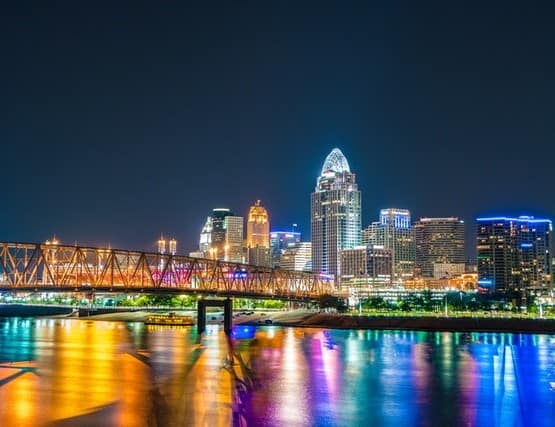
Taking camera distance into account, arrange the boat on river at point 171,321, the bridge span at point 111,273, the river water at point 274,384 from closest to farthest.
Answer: the river water at point 274,384
the bridge span at point 111,273
the boat on river at point 171,321

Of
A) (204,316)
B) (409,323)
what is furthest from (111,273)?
(409,323)

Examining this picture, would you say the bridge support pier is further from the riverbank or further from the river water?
the river water

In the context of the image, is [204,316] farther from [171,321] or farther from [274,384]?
[274,384]

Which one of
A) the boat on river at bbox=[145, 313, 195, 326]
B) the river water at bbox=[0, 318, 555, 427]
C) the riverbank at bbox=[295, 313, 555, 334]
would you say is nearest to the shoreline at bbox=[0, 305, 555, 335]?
the riverbank at bbox=[295, 313, 555, 334]

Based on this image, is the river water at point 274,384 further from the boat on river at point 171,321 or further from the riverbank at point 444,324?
the boat on river at point 171,321

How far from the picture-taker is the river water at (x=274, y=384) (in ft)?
125

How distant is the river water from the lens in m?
38.2

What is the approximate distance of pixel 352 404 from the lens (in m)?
42.3

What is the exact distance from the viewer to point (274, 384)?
4897 centimetres

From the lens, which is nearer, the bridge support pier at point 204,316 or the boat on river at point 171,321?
the bridge support pier at point 204,316

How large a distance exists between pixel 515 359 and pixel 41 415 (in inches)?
1763

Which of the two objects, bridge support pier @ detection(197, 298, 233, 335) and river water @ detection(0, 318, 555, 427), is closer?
river water @ detection(0, 318, 555, 427)

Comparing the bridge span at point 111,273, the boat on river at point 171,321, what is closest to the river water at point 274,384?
the bridge span at point 111,273

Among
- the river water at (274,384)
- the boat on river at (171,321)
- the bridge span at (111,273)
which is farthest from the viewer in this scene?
the boat on river at (171,321)
